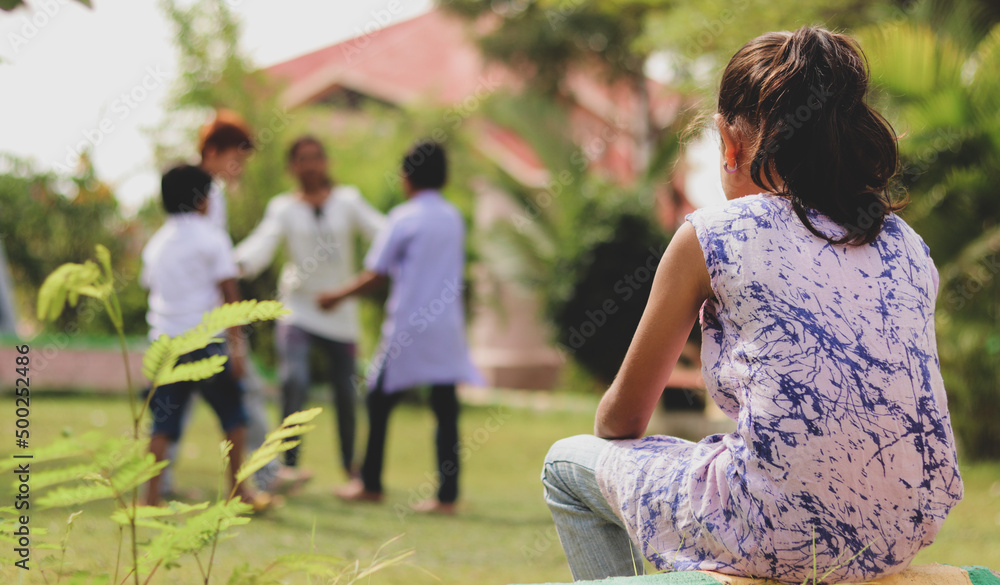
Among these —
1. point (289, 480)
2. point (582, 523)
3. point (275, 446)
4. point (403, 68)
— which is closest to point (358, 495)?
point (289, 480)

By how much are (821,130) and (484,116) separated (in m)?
12.8

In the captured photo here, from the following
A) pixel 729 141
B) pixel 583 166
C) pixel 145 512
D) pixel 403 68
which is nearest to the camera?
pixel 145 512

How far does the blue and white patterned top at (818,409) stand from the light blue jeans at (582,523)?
0.27 meters

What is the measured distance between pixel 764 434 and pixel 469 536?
2949 mm

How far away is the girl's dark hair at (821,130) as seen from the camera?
5.38ft

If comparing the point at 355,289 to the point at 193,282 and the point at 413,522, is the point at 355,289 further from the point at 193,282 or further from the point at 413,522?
the point at 413,522

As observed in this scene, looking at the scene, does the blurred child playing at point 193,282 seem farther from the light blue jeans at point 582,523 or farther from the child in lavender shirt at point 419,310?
the light blue jeans at point 582,523

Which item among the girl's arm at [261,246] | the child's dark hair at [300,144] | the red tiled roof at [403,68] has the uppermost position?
the red tiled roof at [403,68]

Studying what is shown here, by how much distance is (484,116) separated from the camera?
46.7 ft

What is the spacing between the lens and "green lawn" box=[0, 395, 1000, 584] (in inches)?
135

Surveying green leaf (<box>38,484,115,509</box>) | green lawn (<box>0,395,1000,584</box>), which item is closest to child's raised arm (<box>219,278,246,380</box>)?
green lawn (<box>0,395,1000,584</box>)

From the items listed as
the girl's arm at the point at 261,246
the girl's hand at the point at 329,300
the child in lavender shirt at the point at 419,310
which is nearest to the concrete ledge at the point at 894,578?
the child in lavender shirt at the point at 419,310

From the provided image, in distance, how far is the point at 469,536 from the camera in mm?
4309

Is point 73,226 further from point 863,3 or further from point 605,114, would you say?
point 605,114
